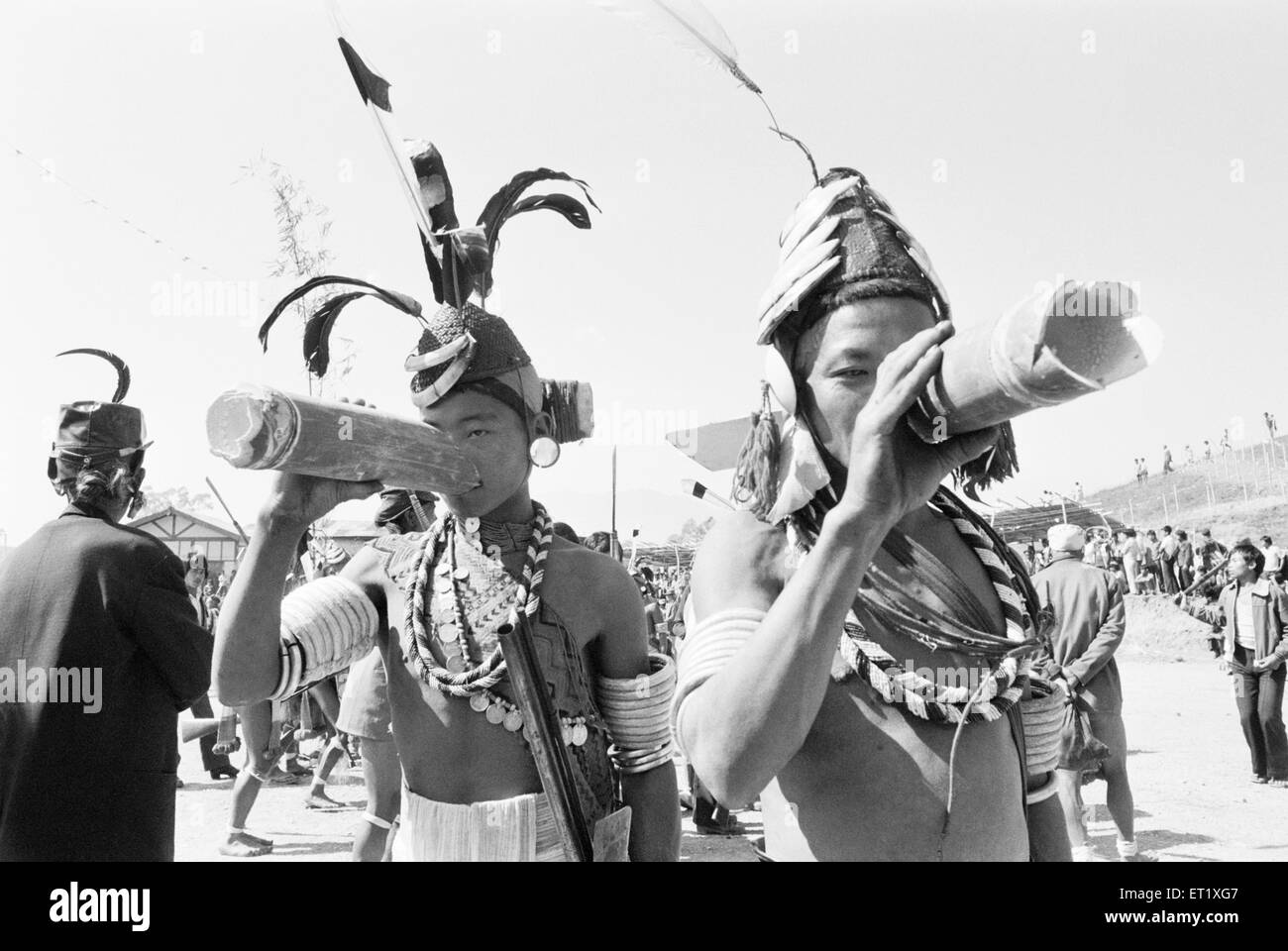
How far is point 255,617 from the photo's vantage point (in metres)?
2.31

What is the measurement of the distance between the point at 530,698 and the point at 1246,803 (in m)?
8.02

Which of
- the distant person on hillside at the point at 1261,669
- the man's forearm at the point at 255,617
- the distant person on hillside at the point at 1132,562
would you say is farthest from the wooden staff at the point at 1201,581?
the man's forearm at the point at 255,617

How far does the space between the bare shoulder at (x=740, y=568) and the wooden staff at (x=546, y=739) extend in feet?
2.60

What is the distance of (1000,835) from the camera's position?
173 centimetres

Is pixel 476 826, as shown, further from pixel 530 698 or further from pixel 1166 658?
pixel 1166 658

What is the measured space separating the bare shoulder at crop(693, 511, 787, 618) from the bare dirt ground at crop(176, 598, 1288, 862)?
15.1 ft

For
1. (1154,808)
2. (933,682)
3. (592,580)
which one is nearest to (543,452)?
(592,580)

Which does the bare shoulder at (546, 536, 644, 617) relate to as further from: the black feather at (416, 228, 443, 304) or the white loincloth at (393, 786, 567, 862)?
the black feather at (416, 228, 443, 304)

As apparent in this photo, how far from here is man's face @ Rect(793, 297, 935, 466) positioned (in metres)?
1.72

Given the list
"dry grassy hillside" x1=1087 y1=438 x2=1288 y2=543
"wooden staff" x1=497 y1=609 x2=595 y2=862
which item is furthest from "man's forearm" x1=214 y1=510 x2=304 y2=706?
"dry grassy hillside" x1=1087 y1=438 x2=1288 y2=543
